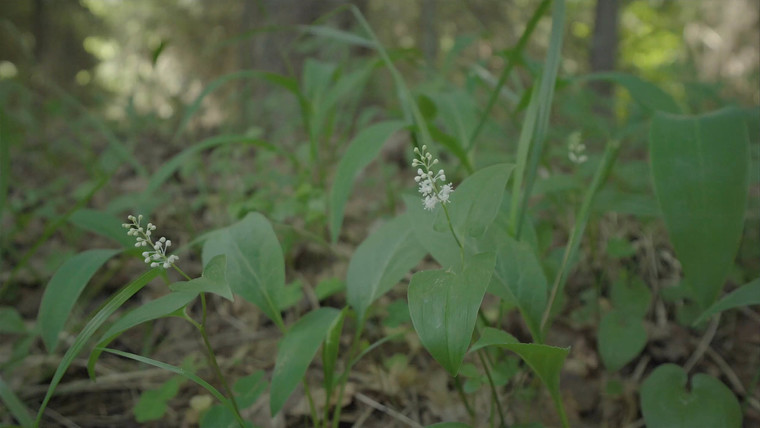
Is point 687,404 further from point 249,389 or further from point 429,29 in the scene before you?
point 429,29

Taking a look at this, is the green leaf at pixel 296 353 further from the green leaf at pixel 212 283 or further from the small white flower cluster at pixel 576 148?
the small white flower cluster at pixel 576 148

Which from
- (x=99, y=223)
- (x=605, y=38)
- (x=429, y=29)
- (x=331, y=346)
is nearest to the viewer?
(x=331, y=346)

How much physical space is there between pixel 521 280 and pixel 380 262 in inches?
11.0

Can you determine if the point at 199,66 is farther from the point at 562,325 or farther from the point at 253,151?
the point at 562,325

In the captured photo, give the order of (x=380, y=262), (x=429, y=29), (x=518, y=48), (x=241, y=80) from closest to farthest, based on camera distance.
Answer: (x=380, y=262) → (x=518, y=48) → (x=241, y=80) → (x=429, y=29)

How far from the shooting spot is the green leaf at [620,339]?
1007 mm

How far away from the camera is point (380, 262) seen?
0.99 meters

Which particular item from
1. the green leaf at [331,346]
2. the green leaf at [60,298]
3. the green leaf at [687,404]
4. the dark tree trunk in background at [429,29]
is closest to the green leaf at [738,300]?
the green leaf at [687,404]

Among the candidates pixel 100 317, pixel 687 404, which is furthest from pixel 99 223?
pixel 687 404

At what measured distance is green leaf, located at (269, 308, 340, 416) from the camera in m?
0.83

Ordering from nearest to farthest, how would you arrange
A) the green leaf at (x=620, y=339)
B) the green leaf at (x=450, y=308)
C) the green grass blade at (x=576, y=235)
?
the green leaf at (x=450, y=308), the green grass blade at (x=576, y=235), the green leaf at (x=620, y=339)

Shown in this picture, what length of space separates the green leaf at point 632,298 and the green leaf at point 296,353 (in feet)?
2.16

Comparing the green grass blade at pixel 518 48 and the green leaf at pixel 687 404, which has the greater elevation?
the green grass blade at pixel 518 48

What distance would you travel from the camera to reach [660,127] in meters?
0.83
